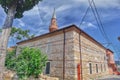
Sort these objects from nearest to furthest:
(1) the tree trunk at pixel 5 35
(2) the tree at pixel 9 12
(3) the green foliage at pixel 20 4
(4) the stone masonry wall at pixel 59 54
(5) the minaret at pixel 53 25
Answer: (1) the tree trunk at pixel 5 35 → (2) the tree at pixel 9 12 → (3) the green foliage at pixel 20 4 → (4) the stone masonry wall at pixel 59 54 → (5) the minaret at pixel 53 25

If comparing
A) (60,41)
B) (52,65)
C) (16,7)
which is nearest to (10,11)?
(16,7)

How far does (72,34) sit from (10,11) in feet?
20.3

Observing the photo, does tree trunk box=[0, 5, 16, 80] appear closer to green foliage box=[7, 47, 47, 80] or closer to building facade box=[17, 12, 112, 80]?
green foliage box=[7, 47, 47, 80]

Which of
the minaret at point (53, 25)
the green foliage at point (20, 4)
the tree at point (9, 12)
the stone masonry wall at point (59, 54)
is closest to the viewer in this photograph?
the tree at point (9, 12)

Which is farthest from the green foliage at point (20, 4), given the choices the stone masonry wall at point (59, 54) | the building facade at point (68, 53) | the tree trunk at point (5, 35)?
the stone masonry wall at point (59, 54)

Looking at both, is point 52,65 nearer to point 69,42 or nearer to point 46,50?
point 46,50

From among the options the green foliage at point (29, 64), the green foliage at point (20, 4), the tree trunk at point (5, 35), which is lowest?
the green foliage at point (29, 64)

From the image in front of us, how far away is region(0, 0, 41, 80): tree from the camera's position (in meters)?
9.27

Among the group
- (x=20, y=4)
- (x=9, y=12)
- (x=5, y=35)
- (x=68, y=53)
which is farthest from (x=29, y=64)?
(x=20, y=4)

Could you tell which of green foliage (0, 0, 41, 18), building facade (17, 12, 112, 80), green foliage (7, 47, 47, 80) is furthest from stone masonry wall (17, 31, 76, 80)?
green foliage (0, 0, 41, 18)

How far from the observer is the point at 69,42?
523 inches

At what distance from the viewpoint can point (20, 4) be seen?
10359 mm

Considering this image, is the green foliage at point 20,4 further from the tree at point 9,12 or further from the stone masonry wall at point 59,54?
the stone masonry wall at point 59,54

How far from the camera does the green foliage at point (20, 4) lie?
32.4ft
